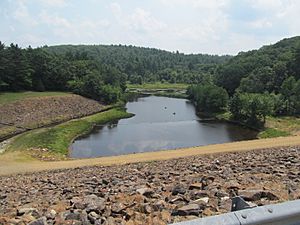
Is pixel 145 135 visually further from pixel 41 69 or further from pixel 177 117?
pixel 41 69

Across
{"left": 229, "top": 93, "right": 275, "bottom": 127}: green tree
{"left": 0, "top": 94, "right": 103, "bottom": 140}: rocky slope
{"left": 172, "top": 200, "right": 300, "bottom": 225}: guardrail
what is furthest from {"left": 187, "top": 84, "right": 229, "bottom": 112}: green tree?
{"left": 172, "top": 200, "right": 300, "bottom": 225}: guardrail

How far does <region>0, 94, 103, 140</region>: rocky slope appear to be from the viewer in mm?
50487

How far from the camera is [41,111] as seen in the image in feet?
193

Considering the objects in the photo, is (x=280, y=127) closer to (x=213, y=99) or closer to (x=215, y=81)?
(x=213, y=99)

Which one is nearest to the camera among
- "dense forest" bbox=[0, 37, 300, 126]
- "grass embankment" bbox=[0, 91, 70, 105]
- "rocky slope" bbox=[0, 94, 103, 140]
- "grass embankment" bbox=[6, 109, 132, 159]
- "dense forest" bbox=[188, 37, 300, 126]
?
"grass embankment" bbox=[6, 109, 132, 159]

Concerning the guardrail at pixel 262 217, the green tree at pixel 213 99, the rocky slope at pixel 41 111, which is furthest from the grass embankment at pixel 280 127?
the guardrail at pixel 262 217

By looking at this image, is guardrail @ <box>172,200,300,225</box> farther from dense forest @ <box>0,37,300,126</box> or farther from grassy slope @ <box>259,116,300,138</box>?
dense forest @ <box>0,37,300,126</box>

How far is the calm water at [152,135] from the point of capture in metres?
39.9

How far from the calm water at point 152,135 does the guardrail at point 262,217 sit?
33894mm

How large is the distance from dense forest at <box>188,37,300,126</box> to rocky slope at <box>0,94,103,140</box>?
80.4ft

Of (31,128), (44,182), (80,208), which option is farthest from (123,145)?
(80,208)

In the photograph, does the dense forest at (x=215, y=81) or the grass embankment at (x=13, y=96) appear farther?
the grass embankment at (x=13, y=96)

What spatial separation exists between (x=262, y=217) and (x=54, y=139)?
1591 inches

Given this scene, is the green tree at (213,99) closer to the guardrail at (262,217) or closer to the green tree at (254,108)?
the green tree at (254,108)
